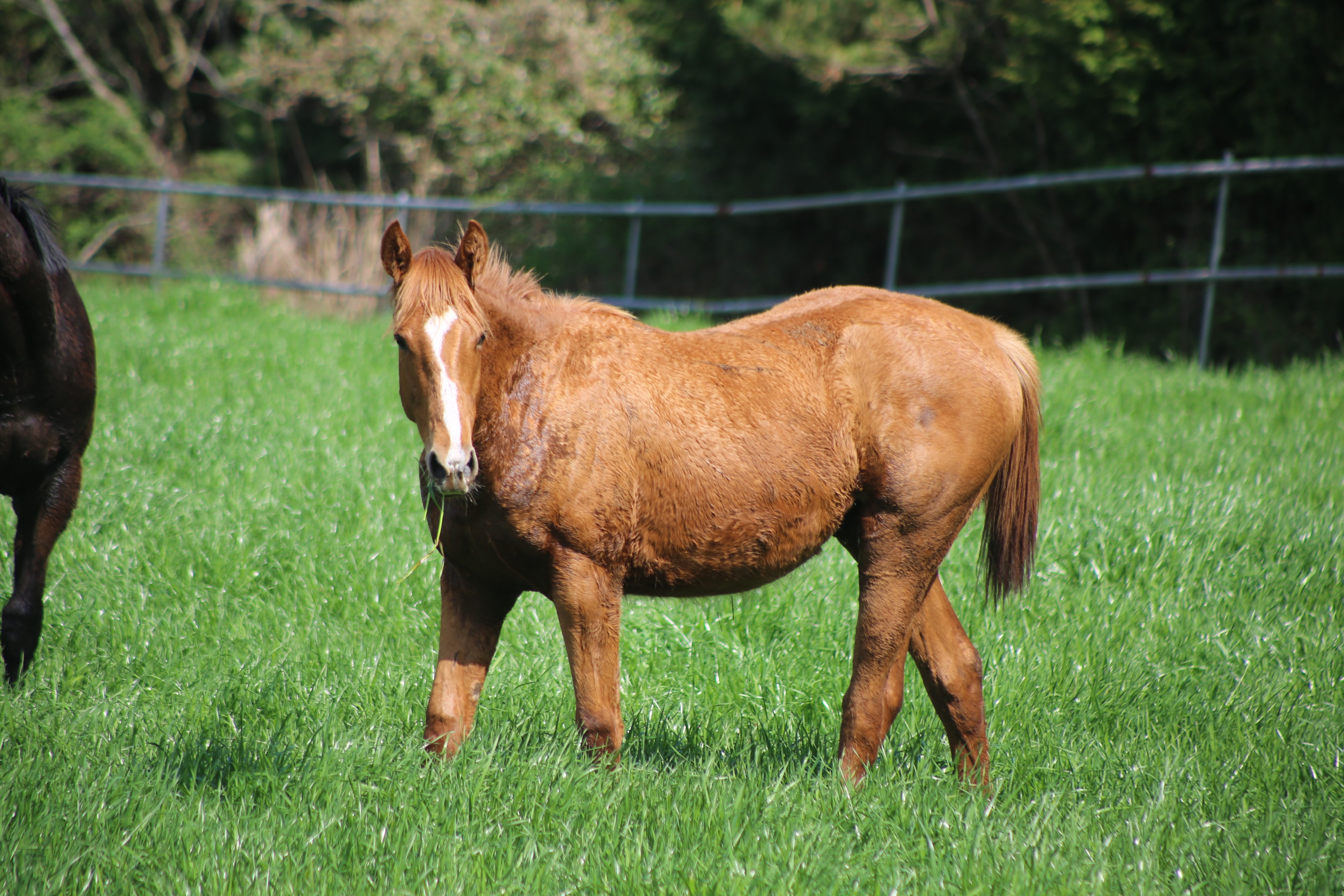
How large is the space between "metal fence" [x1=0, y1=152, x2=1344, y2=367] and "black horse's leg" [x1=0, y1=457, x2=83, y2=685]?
10.5 ft

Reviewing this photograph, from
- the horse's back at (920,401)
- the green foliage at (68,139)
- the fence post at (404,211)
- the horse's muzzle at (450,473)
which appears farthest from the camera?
the green foliage at (68,139)

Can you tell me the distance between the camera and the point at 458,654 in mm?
3488

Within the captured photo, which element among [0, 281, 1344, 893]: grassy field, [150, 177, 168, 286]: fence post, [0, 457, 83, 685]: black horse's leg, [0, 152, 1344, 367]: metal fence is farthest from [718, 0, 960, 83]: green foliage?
[0, 457, 83, 685]: black horse's leg

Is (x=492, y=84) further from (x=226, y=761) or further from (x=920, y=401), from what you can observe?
(x=226, y=761)

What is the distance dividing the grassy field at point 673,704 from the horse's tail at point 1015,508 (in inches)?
24.5

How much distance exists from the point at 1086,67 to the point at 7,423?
9.76 m

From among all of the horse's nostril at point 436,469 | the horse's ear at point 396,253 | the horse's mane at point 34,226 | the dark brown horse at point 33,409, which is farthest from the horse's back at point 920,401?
the horse's mane at point 34,226

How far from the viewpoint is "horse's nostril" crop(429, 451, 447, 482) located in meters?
2.88

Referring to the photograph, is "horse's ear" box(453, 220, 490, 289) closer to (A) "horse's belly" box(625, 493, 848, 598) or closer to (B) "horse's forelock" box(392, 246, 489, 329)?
(B) "horse's forelock" box(392, 246, 489, 329)

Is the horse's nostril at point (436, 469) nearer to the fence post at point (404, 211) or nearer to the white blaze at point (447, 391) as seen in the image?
the white blaze at point (447, 391)

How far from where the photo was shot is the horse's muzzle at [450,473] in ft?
9.43

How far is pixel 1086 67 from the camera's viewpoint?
10633 mm

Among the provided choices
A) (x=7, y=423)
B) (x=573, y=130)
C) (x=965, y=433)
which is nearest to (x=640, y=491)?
(x=965, y=433)

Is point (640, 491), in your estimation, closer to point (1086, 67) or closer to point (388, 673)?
point (388, 673)
